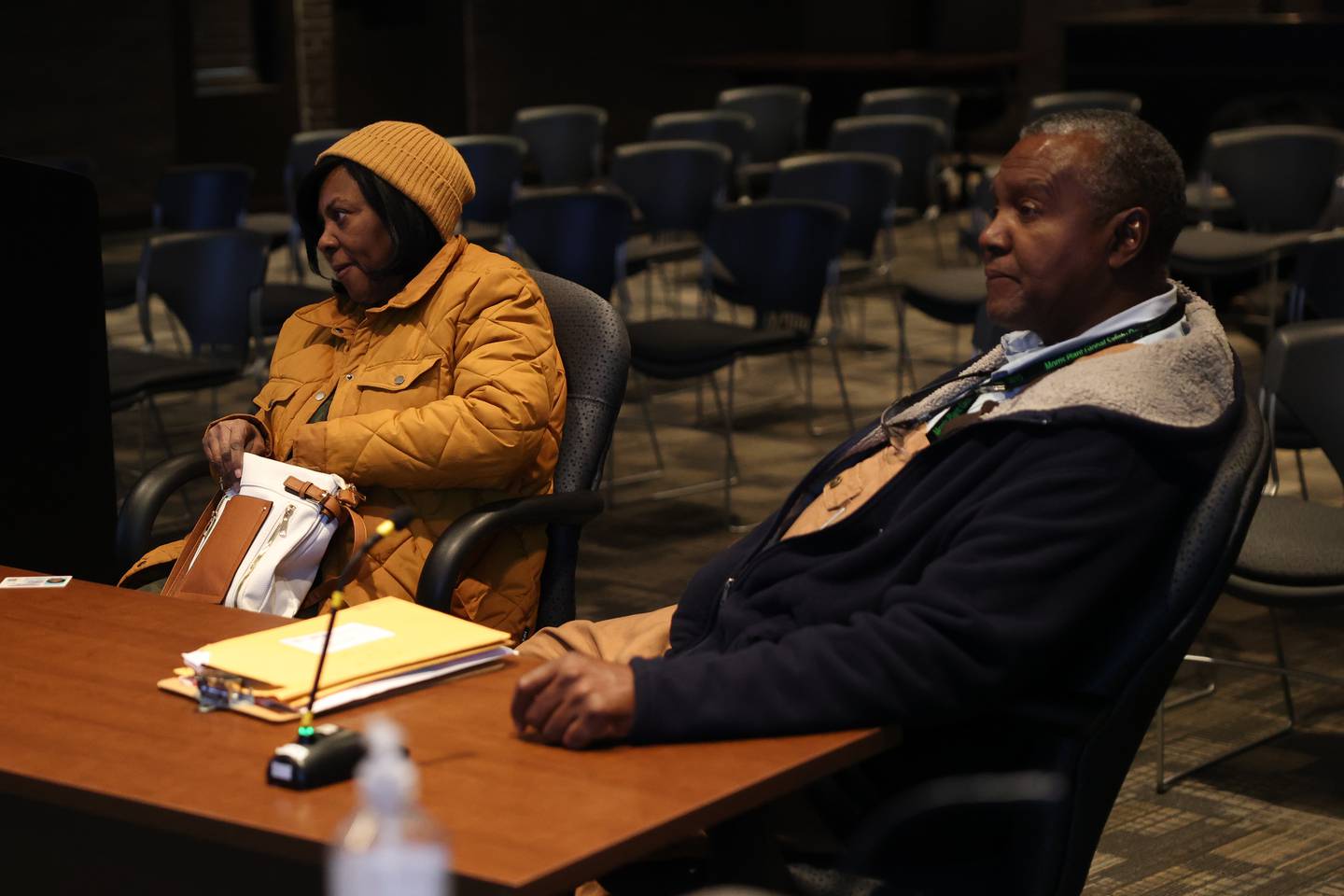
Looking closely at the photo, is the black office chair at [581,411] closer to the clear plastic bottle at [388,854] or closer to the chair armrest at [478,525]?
the chair armrest at [478,525]

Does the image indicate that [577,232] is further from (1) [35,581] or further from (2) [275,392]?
(1) [35,581]

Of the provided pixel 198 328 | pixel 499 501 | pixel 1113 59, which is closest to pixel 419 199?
pixel 499 501

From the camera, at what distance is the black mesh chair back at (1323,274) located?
520cm

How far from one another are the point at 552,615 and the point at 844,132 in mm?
6174

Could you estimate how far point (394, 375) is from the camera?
9.93 feet

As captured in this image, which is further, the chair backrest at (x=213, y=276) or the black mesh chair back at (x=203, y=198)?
the black mesh chair back at (x=203, y=198)

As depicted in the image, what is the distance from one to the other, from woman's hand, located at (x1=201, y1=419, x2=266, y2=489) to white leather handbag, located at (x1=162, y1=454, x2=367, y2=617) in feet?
0.33

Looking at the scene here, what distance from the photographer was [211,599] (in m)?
2.80

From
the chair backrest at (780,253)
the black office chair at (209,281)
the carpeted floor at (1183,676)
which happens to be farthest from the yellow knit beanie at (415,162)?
the chair backrest at (780,253)

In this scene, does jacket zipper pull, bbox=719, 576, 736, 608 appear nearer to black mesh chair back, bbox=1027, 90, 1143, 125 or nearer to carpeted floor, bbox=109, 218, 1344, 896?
carpeted floor, bbox=109, 218, 1344, 896

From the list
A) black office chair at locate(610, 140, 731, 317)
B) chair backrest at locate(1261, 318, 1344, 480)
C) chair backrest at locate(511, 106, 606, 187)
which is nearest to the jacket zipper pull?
chair backrest at locate(1261, 318, 1344, 480)

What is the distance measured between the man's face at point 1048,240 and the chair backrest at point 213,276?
404 centimetres

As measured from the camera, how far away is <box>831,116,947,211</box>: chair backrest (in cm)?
876

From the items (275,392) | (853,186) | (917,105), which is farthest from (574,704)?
(917,105)
